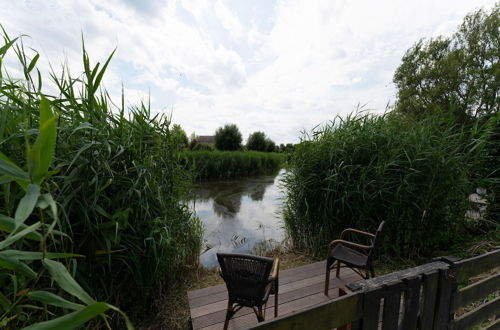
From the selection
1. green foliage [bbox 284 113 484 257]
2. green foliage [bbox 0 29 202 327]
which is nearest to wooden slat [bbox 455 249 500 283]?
green foliage [bbox 284 113 484 257]

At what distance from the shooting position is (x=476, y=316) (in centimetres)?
115

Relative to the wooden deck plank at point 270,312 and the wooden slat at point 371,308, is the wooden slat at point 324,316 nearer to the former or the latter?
the wooden slat at point 371,308

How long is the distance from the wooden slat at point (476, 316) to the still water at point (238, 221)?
91.9 inches

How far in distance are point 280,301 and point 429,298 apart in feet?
3.94

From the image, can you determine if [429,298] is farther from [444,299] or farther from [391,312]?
[391,312]

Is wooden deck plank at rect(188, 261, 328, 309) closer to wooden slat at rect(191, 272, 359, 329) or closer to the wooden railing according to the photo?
wooden slat at rect(191, 272, 359, 329)

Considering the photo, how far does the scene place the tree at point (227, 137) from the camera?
2003 centimetres

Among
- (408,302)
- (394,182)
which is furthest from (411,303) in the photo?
(394,182)

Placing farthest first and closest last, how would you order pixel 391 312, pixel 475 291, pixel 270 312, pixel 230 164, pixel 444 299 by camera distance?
pixel 230 164, pixel 270 312, pixel 475 291, pixel 444 299, pixel 391 312

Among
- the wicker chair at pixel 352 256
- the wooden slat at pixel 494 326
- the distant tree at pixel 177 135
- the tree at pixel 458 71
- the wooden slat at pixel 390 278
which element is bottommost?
the wooden slat at pixel 494 326

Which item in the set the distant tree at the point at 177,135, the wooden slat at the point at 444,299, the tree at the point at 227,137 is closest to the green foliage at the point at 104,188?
the distant tree at the point at 177,135

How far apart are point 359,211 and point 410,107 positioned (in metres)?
14.3

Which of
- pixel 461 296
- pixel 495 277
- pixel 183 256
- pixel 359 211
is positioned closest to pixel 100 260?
pixel 183 256

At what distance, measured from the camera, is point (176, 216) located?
2074 mm
